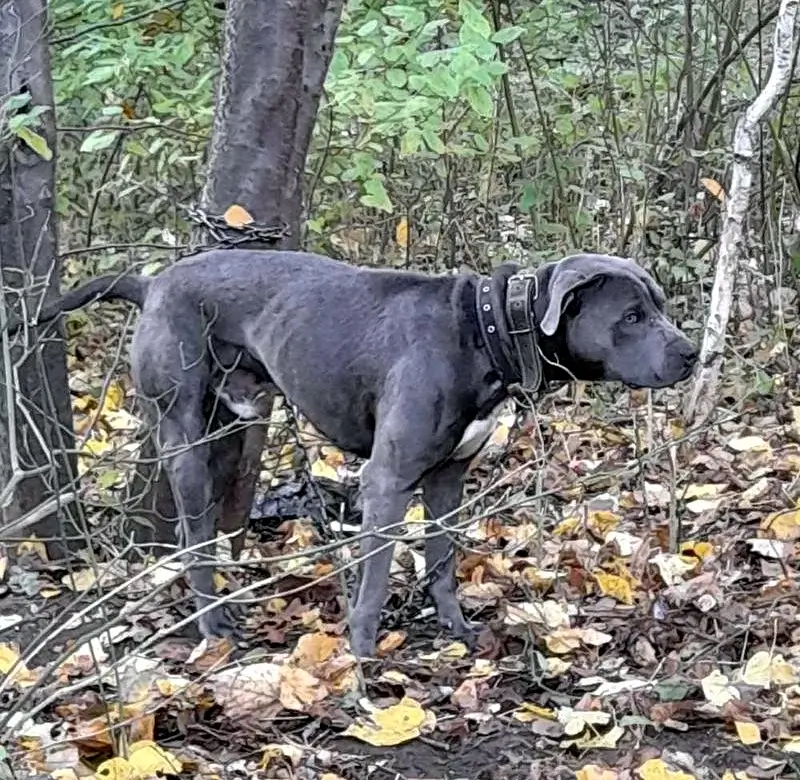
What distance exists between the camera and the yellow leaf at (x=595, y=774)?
152 inches

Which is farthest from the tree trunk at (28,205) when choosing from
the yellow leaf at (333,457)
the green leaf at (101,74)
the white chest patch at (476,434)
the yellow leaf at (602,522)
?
the yellow leaf at (602,522)

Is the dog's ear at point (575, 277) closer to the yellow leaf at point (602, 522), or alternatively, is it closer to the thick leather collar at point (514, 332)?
the thick leather collar at point (514, 332)

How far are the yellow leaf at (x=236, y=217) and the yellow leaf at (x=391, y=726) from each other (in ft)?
6.93

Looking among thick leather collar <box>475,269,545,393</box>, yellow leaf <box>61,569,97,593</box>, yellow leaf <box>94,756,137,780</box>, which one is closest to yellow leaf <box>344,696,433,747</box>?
yellow leaf <box>94,756,137,780</box>

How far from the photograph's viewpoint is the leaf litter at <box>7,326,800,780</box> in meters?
4.04

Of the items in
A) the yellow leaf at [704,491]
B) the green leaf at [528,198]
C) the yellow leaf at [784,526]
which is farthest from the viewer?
the green leaf at [528,198]

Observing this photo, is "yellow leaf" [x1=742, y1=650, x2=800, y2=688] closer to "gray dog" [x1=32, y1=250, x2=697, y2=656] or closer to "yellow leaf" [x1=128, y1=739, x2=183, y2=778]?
"gray dog" [x1=32, y1=250, x2=697, y2=656]

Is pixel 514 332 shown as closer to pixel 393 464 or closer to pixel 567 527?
pixel 393 464

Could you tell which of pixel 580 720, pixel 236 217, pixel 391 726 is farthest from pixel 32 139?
pixel 580 720

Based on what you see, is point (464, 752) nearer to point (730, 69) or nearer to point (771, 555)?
point (771, 555)

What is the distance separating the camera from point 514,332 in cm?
485

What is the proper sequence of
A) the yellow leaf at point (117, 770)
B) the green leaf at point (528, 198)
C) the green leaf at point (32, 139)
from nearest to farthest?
the yellow leaf at point (117, 770) → the green leaf at point (32, 139) → the green leaf at point (528, 198)

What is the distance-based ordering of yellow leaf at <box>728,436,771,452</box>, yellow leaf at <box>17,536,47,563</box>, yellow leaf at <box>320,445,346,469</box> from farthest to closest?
yellow leaf at <box>320,445,346,469</box>, yellow leaf at <box>728,436,771,452</box>, yellow leaf at <box>17,536,47,563</box>

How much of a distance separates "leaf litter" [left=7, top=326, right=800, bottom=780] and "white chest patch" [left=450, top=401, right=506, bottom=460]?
5.7 inches
